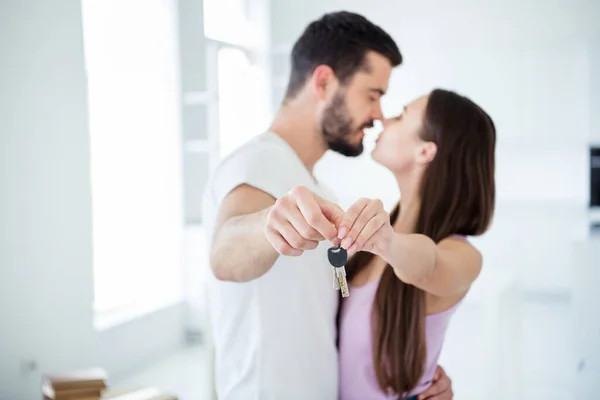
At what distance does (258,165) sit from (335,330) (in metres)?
0.53

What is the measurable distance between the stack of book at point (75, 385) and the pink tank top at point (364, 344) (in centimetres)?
70

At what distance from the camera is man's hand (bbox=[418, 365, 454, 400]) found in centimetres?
178

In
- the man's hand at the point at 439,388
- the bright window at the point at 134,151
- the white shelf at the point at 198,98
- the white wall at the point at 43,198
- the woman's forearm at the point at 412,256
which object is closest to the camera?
the woman's forearm at the point at 412,256

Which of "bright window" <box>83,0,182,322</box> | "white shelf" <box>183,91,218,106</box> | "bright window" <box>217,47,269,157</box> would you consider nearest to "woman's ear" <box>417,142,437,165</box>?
"bright window" <box>217,47,269,157</box>

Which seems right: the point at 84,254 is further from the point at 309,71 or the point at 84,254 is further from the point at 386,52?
the point at 386,52

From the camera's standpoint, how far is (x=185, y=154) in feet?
6.75

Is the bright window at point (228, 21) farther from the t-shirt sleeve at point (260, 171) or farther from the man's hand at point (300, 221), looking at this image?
the man's hand at point (300, 221)

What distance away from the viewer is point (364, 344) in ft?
5.78

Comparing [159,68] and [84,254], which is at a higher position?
[159,68]

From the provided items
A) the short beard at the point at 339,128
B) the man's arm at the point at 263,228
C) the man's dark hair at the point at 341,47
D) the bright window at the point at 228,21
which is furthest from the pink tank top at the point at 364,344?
the bright window at the point at 228,21

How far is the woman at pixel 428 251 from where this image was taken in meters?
1.69

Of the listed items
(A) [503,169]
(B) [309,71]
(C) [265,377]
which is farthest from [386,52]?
(C) [265,377]

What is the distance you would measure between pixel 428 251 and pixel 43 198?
1.08 meters

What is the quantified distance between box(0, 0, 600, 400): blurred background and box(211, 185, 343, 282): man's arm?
27 cm
